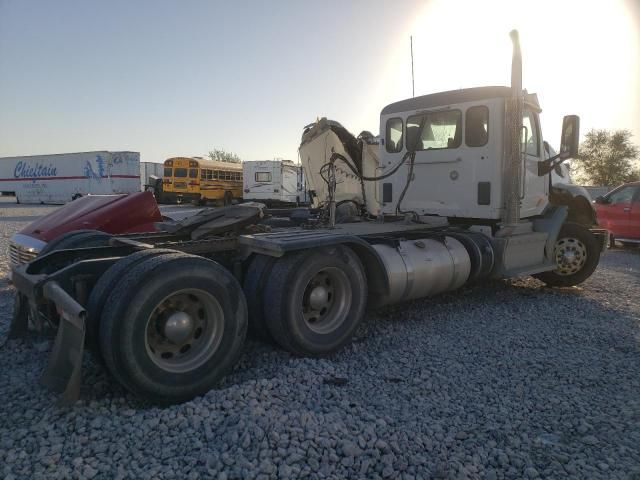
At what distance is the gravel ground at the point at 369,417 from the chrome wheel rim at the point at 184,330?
0.33m

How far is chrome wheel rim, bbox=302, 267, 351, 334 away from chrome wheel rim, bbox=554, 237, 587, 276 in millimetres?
4622

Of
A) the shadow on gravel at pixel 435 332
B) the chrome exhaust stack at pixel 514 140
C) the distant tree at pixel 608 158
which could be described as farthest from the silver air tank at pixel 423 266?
the distant tree at pixel 608 158

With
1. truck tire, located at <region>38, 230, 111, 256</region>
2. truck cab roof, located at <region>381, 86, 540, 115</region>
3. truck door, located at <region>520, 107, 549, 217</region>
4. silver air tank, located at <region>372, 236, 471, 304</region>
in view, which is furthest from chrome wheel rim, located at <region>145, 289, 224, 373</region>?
truck door, located at <region>520, 107, 549, 217</region>

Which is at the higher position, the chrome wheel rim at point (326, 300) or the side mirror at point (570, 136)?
the side mirror at point (570, 136)

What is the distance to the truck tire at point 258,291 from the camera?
170 inches

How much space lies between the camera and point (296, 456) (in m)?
2.70

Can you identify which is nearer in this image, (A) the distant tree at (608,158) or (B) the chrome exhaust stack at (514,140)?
(B) the chrome exhaust stack at (514,140)

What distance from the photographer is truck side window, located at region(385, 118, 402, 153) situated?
764cm

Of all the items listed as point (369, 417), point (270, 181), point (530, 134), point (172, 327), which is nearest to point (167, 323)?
point (172, 327)

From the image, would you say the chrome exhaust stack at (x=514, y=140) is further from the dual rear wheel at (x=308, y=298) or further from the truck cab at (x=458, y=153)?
the dual rear wheel at (x=308, y=298)

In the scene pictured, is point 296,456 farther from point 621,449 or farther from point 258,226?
point 258,226

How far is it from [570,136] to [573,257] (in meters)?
2.01

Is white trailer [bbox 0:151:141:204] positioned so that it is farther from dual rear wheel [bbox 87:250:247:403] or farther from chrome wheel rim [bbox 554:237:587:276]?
dual rear wheel [bbox 87:250:247:403]

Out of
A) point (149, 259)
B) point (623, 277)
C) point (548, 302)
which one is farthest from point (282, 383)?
point (623, 277)
